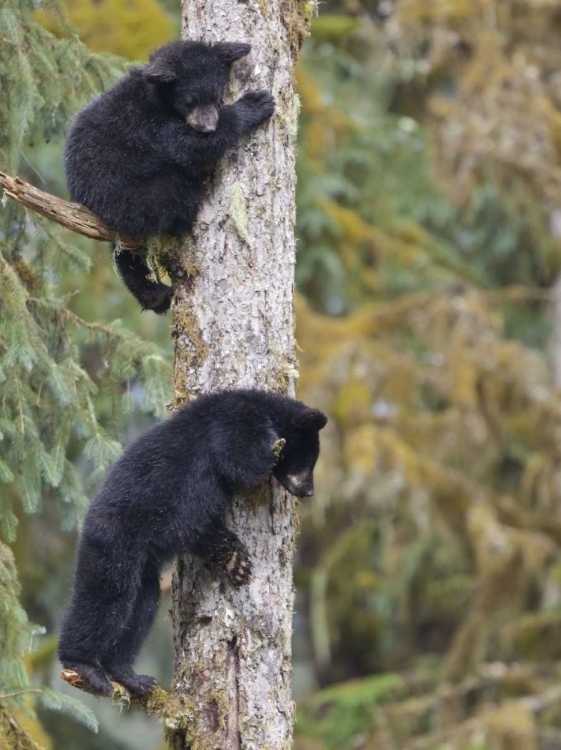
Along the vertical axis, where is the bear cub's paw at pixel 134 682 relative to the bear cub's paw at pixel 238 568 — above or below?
below

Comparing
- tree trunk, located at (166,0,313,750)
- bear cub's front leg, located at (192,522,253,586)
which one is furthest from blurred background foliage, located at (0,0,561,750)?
bear cub's front leg, located at (192,522,253,586)

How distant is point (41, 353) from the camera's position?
4.79 m

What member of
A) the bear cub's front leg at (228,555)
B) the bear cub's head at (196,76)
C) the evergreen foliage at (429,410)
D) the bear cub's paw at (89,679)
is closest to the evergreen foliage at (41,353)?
the bear cub's paw at (89,679)

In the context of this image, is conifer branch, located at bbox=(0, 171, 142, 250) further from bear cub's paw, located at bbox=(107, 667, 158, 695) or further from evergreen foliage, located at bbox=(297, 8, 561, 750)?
evergreen foliage, located at bbox=(297, 8, 561, 750)

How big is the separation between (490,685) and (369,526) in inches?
100

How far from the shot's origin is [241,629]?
162 inches

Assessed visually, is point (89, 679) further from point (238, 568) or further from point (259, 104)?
point (259, 104)

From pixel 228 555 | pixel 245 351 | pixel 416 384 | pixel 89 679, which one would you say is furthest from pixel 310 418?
pixel 416 384

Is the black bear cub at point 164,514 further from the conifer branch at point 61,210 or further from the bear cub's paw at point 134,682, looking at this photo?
the conifer branch at point 61,210

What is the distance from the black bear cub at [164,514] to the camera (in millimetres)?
4129

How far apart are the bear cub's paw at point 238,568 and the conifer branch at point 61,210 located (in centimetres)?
144

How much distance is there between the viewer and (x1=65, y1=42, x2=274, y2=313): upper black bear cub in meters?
4.41

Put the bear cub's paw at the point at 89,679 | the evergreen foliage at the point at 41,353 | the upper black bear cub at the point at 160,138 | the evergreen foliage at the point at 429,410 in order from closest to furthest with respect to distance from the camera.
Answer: the bear cub's paw at the point at 89,679 < the upper black bear cub at the point at 160,138 < the evergreen foliage at the point at 41,353 < the evergreen foliage at the point at 429,410

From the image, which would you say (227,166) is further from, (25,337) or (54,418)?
(54,418)
